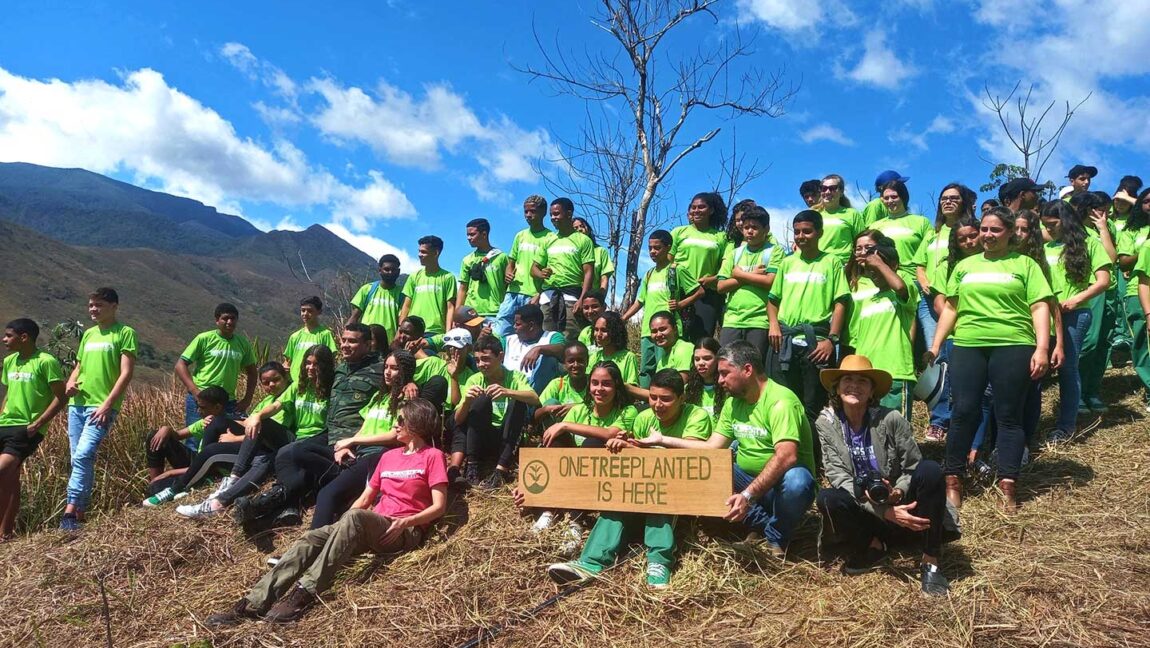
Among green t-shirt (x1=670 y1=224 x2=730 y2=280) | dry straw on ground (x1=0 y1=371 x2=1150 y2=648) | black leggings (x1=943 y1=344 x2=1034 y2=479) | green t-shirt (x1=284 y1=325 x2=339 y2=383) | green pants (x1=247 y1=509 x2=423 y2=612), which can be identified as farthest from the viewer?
green t-shirt (x1=284 y1=325 x2=339 y2=383)

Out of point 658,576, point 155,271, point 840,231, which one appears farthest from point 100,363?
point 155,271

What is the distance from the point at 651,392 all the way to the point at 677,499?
2.65ft

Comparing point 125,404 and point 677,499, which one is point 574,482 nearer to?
point 677,499

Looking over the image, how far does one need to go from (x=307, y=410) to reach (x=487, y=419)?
5.56 ft

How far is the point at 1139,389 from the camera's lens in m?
7.47

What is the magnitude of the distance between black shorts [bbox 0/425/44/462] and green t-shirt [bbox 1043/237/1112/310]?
29.6 feet

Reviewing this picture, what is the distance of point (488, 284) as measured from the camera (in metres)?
8.52

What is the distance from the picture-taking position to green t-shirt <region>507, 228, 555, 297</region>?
8.07 metres

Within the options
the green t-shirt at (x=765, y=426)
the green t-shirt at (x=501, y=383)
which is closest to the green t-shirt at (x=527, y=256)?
the green t-shirt at (x=501, y=383)

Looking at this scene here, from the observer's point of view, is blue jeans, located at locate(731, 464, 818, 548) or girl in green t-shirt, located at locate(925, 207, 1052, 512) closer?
blue jeans, located at locate(731, 464, 818, 548)

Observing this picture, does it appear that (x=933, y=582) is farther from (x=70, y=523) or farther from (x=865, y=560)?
(x=70, y=523)

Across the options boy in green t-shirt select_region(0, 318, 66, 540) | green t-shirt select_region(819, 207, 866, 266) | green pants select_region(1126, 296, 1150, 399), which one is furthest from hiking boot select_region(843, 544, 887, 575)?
boy in green t-shirt select_region(0, 318, 66, 540)

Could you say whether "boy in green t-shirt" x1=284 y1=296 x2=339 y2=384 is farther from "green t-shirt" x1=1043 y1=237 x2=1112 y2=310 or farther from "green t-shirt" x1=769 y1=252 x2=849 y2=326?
"green t-shirt" x1=1043 y1=237 x2=1112 y2=310

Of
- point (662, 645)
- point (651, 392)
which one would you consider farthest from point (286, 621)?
point (651, 392)
